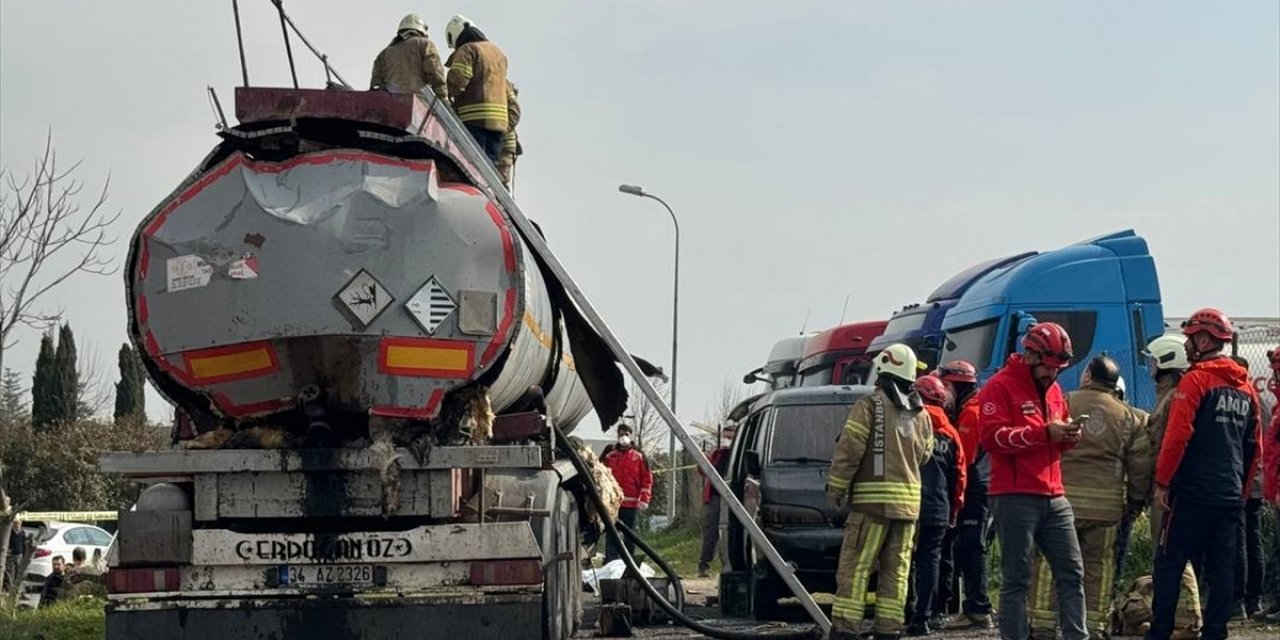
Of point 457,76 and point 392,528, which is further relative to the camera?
point 457,76

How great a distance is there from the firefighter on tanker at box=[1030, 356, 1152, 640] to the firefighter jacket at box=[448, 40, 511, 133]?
15.0ft

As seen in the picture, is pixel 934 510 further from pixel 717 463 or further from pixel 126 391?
pixel 126 391

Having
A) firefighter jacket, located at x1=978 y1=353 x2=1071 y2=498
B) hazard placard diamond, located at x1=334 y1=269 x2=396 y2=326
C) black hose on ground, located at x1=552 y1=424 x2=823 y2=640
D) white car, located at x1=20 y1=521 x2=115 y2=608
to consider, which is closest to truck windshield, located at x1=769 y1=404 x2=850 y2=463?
black hose on ground, located at x1=552 y1=424 x2=823 y2=640

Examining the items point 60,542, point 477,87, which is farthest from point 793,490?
point 60,542

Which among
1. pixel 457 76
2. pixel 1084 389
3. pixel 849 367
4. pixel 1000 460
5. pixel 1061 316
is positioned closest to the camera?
pixel 1000 460

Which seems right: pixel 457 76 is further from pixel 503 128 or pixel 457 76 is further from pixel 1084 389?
pixel 1084 389

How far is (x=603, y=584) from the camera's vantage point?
14141mm

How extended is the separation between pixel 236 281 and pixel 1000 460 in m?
4.23

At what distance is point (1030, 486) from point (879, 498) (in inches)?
45.2

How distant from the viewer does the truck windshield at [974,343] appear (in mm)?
20500

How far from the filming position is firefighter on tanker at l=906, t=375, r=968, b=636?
13219 millimetres

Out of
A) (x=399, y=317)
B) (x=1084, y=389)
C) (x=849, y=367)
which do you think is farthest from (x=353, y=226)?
(x=849, y=367)

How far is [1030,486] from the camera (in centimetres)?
1038

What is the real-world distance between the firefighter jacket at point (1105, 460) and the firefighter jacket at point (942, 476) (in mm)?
1437
